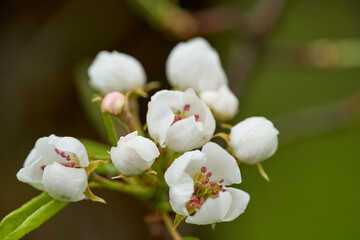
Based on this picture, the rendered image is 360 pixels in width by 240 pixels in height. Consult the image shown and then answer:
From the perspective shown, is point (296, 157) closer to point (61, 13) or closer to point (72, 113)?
point (72, 113)

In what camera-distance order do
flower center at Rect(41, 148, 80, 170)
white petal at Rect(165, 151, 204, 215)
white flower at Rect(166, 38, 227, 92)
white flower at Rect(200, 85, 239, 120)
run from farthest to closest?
1. white flower at Rect(166, 38, 227, 92)
2. white flower at Rect(200, 85, 239, 120)
3. flower center at Rect(41, 148, 80, 170)
4. white petal at Rect(165, 151, 204, 215)

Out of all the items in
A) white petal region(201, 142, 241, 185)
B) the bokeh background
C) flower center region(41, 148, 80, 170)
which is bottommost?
the bokeh background

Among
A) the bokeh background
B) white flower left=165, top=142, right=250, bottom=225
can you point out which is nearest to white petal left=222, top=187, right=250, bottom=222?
white flower left=165, top=142, right=250, bottom=225

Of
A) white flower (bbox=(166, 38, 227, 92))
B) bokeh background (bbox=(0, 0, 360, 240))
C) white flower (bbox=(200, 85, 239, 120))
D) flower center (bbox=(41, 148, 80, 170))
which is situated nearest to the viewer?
flower center (bbox=(41, 148, 80, 170))

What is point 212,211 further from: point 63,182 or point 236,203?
point 63,182

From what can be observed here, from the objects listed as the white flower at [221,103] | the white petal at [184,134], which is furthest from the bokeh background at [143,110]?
the white petal at [184,134]

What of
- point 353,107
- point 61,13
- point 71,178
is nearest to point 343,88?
point 353,107

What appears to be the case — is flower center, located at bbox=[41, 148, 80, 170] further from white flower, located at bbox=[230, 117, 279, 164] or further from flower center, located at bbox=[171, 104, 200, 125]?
white flower, located at bbox=[230, 117, 279, 164]
